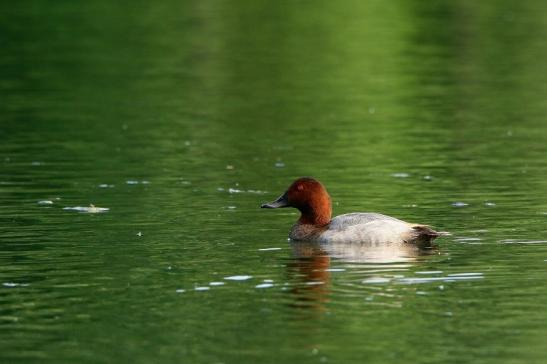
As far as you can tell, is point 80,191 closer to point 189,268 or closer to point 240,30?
point 189,268

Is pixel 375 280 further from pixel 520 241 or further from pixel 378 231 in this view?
pixel 520 241

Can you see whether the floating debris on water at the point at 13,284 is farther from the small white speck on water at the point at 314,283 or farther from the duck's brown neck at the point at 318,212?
the duck's brown neck at the point at 318,212

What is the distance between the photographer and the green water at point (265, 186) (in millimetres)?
11555

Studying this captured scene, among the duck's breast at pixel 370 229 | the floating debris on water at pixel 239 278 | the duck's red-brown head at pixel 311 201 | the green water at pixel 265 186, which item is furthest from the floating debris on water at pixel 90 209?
the floating debris on water at pixel 239 278

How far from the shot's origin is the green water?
11.6 metres

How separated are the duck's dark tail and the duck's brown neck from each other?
1.28 metres

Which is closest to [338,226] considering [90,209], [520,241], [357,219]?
[357,219]

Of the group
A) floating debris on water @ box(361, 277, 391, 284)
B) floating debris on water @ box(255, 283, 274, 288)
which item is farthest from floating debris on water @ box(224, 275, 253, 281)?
floating debris on water @ box(361, 277, 391, 284)

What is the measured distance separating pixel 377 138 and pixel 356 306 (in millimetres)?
11981

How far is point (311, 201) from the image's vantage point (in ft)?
53.0

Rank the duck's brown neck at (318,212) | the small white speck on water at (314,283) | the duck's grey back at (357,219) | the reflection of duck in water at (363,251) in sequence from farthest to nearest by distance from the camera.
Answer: the duck's brown neck at (318,212) → the duck's grey back at (357,219) → the reflection of duck in water at (363,251) → the small white speck on water at (314,283)

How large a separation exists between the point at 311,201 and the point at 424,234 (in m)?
1.57

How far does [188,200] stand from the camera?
60.5ft

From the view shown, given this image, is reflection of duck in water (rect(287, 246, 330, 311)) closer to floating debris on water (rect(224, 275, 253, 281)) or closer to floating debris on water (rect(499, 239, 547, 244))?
floating debris on water (rect(224, 275, 253, 281))
